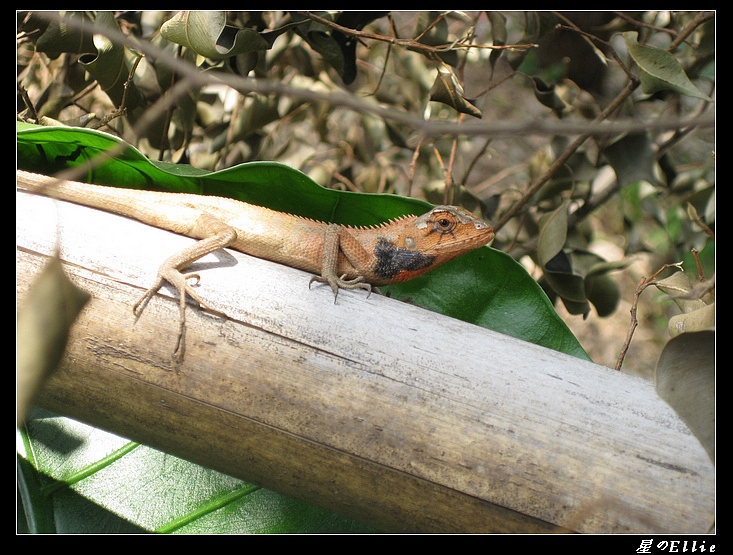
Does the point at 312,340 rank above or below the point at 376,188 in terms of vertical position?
above

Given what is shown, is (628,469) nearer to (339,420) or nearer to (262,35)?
(339,420)

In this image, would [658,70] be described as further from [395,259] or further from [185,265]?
[185,265]

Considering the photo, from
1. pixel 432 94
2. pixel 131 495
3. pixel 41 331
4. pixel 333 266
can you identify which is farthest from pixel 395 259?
pixel 41 331

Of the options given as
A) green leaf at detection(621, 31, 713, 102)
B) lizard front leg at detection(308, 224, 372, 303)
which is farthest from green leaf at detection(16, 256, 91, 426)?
green leaf at detection(621, 31, 713, 102)

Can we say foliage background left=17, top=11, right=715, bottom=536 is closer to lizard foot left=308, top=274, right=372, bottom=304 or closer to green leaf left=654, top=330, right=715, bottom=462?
lizard foot left=308, top=274, right=372, bottom=304

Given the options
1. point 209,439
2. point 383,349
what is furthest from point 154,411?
point 383,349

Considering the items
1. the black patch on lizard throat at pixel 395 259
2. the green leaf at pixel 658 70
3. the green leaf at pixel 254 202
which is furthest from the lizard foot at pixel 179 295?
the green leaf at pixel 658 70

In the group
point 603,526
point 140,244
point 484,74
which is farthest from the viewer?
point 484,74
